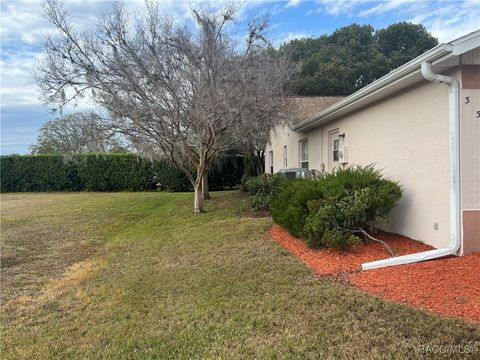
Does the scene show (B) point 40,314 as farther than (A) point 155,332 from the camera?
Yes

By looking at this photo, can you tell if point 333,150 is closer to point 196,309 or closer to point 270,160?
point 196,309

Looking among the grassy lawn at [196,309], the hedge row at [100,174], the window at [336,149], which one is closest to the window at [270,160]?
the hedge row at [100,174]

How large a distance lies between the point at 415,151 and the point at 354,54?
83.4ft

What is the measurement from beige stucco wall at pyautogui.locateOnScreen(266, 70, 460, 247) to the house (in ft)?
0.05

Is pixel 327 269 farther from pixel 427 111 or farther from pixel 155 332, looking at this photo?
pixel 427 111

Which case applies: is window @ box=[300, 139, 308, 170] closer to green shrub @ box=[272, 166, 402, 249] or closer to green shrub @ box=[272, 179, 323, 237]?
green shrub @ box=[272, 179, 323, 237]

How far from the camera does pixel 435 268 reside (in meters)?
4.81

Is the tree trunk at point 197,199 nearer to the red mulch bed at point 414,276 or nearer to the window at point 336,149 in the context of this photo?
the window at point 336,149

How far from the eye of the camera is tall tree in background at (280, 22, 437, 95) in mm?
26297

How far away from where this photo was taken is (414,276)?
15.1ft

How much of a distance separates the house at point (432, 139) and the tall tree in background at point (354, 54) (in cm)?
1859

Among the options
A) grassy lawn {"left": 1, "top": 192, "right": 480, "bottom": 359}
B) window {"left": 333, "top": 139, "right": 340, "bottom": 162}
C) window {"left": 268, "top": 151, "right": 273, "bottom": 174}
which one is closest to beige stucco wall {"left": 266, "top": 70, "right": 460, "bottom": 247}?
window {"left": 333, "top": 139, "right": 340, "bottom": 162}

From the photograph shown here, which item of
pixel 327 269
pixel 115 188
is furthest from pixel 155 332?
pixel 115 188

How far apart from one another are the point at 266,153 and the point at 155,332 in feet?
61.2
